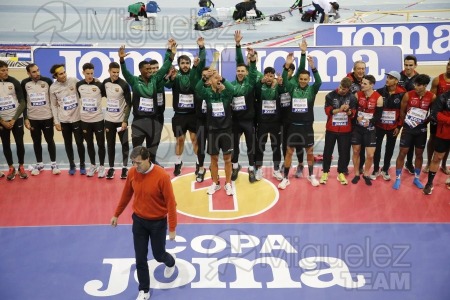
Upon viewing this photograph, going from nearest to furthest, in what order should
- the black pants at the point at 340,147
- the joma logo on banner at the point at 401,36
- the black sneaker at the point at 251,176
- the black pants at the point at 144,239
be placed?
the black pants at the point at 144,239 < the black pants at the point at 340,147 < the black sneaker at the point at 251,176 < the joma logo on banner at the point at 401,36

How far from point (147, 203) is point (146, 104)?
3.71 metres

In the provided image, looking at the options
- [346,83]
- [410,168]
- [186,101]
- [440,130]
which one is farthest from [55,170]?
[440,130]

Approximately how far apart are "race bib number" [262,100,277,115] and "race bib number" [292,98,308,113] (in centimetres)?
37

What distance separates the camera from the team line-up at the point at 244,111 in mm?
9156

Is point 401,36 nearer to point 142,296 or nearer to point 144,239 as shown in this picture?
point 144,239

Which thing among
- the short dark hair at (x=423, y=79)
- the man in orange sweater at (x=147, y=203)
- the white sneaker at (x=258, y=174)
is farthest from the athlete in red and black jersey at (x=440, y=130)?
the man in orange sweater at (x=147, y=203)

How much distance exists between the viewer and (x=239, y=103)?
9.30 metres

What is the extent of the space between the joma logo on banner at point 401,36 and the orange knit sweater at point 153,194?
11.0 m

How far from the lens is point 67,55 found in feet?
43.9

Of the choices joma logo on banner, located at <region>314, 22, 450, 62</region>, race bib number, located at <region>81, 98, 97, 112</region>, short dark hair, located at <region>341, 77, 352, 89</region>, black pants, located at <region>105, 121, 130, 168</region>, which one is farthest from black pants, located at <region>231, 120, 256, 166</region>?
joma logo on banner, located at <region>314, 22, 450, 62</region>

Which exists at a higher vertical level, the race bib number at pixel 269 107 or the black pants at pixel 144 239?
the race bib number at pixel 269 107

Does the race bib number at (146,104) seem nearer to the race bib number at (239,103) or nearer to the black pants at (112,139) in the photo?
the black pants at (112,139)

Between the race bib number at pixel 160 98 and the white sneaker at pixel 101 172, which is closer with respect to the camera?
the race bib number at pixel 160 98

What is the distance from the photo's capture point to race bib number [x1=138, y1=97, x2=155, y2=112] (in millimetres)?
9445
